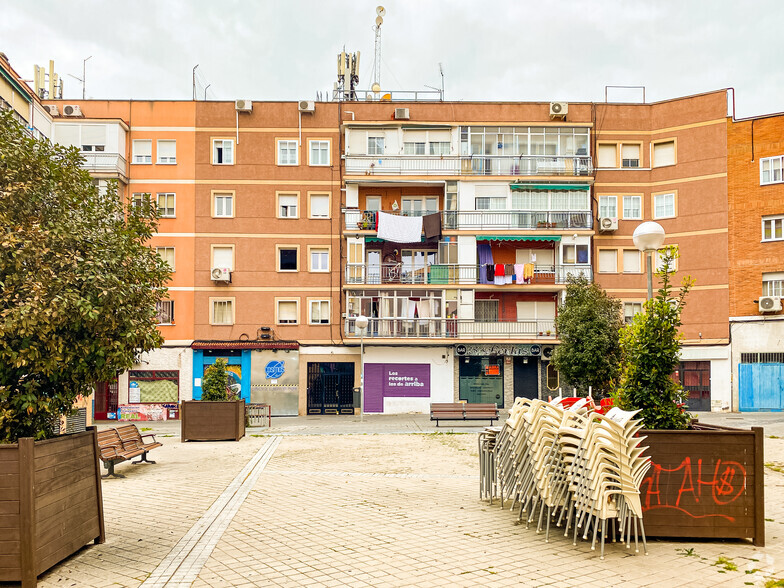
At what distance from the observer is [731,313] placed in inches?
1316

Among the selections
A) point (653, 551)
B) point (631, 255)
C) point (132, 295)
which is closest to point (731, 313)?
point (631, 255)

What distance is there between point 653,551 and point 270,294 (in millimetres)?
28851

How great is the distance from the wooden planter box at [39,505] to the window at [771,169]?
3376 centimetres

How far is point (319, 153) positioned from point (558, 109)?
1219cm

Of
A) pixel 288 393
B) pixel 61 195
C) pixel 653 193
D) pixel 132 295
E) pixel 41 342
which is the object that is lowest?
pixel 288 393

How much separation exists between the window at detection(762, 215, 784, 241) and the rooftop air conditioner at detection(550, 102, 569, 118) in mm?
10732

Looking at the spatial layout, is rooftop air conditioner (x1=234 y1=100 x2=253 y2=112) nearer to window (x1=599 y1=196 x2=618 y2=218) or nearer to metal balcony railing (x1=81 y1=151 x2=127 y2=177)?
metal balcony railing (x1=81 y1=151 x2=127 y2=177)

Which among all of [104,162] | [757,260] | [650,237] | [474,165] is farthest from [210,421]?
[757,260]

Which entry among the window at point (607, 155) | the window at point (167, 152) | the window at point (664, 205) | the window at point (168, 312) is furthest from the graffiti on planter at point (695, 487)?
the window at point (167, 152)

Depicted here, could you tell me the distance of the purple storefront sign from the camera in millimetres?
34297

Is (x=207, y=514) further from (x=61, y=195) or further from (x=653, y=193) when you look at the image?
(x=653, y=193)

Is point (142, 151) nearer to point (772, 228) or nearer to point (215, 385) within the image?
point (215, 385)

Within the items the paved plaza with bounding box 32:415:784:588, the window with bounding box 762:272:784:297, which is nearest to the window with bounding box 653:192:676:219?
the window with bounding box 762:272:784:297

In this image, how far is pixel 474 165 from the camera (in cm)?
3503
